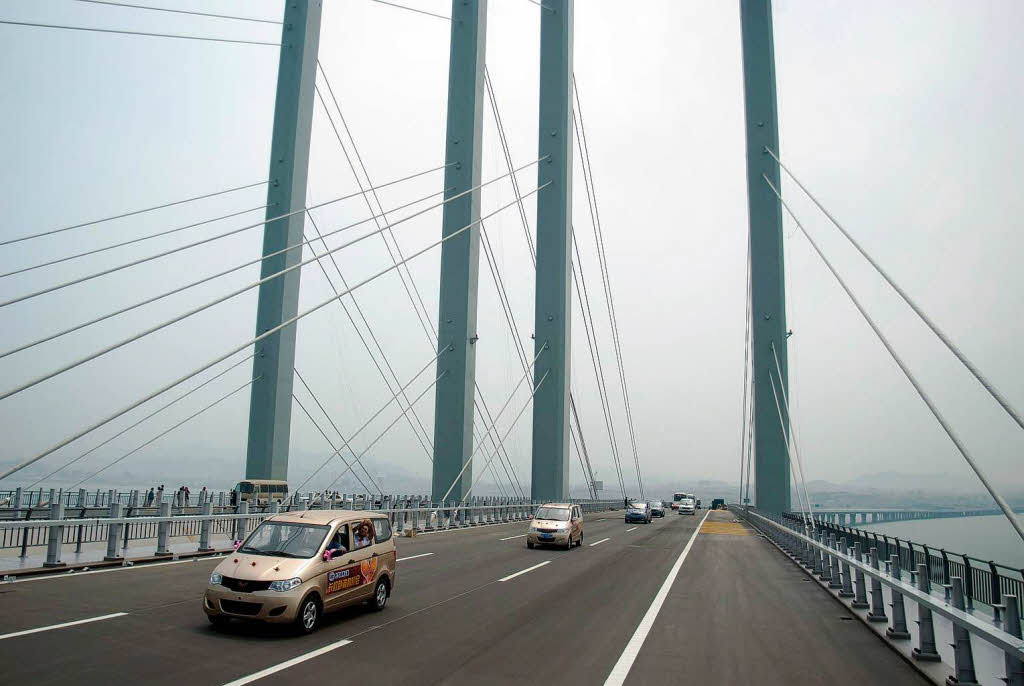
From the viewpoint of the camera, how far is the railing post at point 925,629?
8508 mm

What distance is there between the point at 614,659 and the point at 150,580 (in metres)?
8.85

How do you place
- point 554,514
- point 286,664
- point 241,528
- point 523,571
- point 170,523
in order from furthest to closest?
point 554,514 < point 241,528 < point 170,523 < point 523,571 < point 286,664

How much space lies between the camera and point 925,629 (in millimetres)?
8688

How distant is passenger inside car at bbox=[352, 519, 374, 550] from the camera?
1070 cm

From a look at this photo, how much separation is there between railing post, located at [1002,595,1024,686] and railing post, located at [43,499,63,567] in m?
14.5

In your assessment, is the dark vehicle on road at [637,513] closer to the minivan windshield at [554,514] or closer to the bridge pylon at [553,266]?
the bridge pylon at [553,266]

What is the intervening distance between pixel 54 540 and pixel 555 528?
1345cm

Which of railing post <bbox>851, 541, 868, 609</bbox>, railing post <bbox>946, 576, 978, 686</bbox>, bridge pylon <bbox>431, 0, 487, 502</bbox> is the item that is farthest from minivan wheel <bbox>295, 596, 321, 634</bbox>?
bridge pylon <bbox>431, 0, 487, 502</bbox>

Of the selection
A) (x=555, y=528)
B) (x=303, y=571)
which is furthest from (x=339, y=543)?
(x=555, y=528)

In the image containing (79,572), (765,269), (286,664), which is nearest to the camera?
(286,664)

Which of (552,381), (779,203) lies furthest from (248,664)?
(552,381)

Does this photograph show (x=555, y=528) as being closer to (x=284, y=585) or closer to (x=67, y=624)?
(x=284, y=585)

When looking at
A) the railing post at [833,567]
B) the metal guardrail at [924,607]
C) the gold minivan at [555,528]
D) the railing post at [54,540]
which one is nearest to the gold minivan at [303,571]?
the railing post at [54,540]

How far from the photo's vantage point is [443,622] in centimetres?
1002
